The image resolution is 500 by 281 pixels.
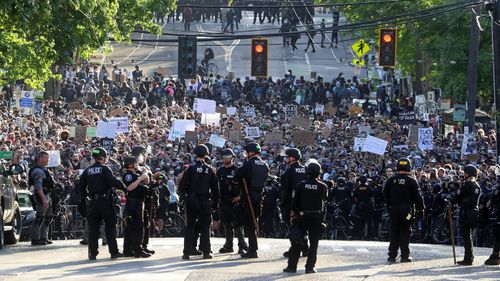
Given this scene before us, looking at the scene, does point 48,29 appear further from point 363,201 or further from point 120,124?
point 120,124

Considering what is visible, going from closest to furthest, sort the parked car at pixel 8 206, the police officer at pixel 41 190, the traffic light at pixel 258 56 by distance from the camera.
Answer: the police officer at pixel 41 190
the parked car at pixel 8 206
the traffic light at pixel 258 56

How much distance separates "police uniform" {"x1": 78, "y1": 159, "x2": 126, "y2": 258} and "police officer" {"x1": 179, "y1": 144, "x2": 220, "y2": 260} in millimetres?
951

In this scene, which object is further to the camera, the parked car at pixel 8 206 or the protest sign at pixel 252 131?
the protest sign at pixel 252 131

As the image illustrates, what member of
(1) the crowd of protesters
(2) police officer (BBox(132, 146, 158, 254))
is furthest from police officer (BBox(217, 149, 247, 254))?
(1) the crowd of protesters

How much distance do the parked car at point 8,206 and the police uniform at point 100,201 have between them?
2544 millimetres

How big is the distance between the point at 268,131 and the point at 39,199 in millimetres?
16459

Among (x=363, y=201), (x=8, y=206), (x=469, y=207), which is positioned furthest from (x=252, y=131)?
(x=469, y=207)

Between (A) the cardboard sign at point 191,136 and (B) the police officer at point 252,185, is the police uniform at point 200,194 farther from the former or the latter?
(A) the cardboard sign at point 191,136

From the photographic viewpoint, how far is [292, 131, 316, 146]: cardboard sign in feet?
117

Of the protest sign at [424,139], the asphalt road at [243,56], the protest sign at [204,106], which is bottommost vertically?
the protest sign at [424,139]

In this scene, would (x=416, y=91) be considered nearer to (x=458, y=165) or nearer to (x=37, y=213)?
(x=458, y=165)

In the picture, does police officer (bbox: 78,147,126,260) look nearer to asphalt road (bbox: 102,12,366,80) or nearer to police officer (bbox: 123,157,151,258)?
police officer (bbox: 123,157,151,258)

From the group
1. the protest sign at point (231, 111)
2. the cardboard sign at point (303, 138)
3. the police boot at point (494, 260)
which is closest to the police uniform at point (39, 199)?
the police boot at point (494, 260)

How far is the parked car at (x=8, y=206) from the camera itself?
21.8 meters
